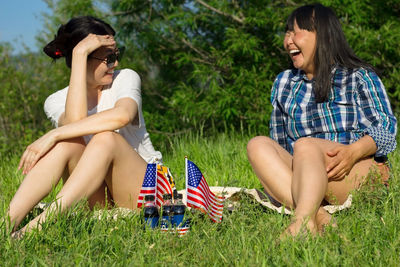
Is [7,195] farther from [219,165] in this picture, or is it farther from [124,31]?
[124,31]

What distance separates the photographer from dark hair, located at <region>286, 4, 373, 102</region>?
3257 mm

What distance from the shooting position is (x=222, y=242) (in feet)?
Answer: 8.29

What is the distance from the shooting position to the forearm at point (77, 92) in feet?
11.0

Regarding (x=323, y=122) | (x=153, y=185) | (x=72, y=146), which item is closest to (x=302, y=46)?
(x=323, y=122)

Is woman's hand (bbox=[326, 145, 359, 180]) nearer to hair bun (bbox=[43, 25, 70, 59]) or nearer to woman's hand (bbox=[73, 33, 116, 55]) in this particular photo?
woman's hand (bbox=[73, 33, 116, 55])

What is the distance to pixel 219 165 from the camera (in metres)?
4.73

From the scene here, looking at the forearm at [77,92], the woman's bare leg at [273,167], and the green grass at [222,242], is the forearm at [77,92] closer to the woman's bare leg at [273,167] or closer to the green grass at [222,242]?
the green grass at [222,242]

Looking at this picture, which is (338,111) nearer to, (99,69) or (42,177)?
(99,69)

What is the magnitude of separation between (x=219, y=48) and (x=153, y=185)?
418 cm

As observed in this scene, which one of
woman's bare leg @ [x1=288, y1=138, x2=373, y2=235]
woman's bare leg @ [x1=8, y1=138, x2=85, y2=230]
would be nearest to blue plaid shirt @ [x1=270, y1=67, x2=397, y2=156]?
woman's bare leg @ [x1=288, y1=138, x2=373, y2=235]

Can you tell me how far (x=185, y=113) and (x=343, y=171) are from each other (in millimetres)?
3559

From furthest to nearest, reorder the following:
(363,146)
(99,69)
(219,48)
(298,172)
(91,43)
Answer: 1. (219,48)
2. (99,69)
3. (91,43)
4. (363,146)
5. (298,172)

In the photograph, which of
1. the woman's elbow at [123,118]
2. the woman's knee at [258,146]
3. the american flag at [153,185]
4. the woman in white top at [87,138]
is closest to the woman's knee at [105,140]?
the woman in white top at [87,138]

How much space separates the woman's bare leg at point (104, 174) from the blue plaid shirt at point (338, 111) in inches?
40.2
